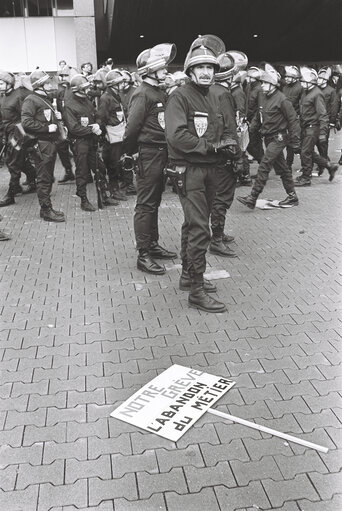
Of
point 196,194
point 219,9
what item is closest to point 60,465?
point 196,194

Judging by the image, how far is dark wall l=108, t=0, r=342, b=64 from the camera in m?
22.9

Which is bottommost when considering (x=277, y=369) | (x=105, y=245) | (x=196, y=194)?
(x=105, y=245)

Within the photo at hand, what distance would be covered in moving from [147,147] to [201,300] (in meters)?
1.86

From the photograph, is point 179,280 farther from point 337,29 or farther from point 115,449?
point 337,29

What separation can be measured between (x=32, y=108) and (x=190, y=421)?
19.4ft

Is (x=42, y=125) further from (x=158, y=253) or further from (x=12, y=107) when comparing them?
(x=158, y=253)

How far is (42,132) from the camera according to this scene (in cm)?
820

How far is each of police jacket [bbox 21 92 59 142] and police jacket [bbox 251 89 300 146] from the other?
10.5 feet

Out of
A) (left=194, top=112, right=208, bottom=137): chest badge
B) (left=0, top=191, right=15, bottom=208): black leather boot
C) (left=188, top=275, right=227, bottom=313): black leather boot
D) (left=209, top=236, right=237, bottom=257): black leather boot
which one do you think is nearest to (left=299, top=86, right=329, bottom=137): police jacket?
(left=209, top=236, right=237, bottom=257): black leather boot

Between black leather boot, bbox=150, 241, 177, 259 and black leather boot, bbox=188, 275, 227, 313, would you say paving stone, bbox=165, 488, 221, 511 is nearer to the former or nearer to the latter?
black leather boot, bbox=188, 275, 227, 313

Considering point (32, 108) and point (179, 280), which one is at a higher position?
point (32, 108)

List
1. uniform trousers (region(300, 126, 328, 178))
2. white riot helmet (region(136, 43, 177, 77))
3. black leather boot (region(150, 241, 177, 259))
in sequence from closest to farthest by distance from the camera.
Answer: white riot helmet (region(136, 43, 177, 77))
black leather boot (region(150, 241, 177, 259))
uniform trousers (region(300, 126, 328, 178))

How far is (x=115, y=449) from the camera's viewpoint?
3.32 meters

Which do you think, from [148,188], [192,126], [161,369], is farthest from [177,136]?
[161,369]
